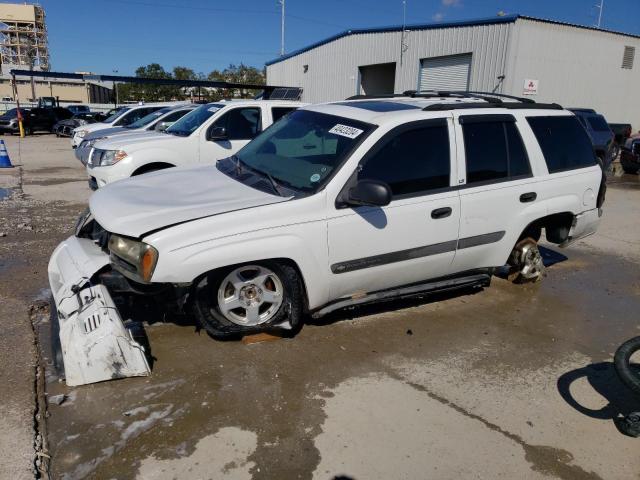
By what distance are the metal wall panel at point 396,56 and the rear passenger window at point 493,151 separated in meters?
14.9

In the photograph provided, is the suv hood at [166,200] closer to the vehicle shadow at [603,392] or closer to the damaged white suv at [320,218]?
the damaged white suv at [320,218]

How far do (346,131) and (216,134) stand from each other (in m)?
4.41

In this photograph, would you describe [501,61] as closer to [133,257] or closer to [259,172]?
[259,172]

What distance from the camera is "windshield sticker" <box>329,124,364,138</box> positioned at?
4.11 metres

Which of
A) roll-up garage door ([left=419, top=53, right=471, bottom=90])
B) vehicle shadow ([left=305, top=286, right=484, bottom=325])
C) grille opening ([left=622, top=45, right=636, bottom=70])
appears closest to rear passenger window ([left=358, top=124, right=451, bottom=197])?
vehicle shadow ([left=305, top=286, right=484, bottom=325])

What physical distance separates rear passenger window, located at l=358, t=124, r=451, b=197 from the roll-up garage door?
16652 millimetres

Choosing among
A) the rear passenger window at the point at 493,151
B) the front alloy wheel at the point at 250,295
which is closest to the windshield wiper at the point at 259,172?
the front alloy wheel at the point at 250,295

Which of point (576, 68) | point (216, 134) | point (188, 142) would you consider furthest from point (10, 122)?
point (576, 68)

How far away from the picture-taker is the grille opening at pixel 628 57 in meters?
22.9

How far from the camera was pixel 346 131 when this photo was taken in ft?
13.8

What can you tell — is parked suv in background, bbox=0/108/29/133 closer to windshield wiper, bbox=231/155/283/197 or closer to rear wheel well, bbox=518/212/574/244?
windshield wiper, bbox=231/155/283/197

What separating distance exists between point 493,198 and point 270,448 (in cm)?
290

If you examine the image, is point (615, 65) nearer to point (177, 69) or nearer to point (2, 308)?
point (2, 308)

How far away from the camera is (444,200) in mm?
4273
